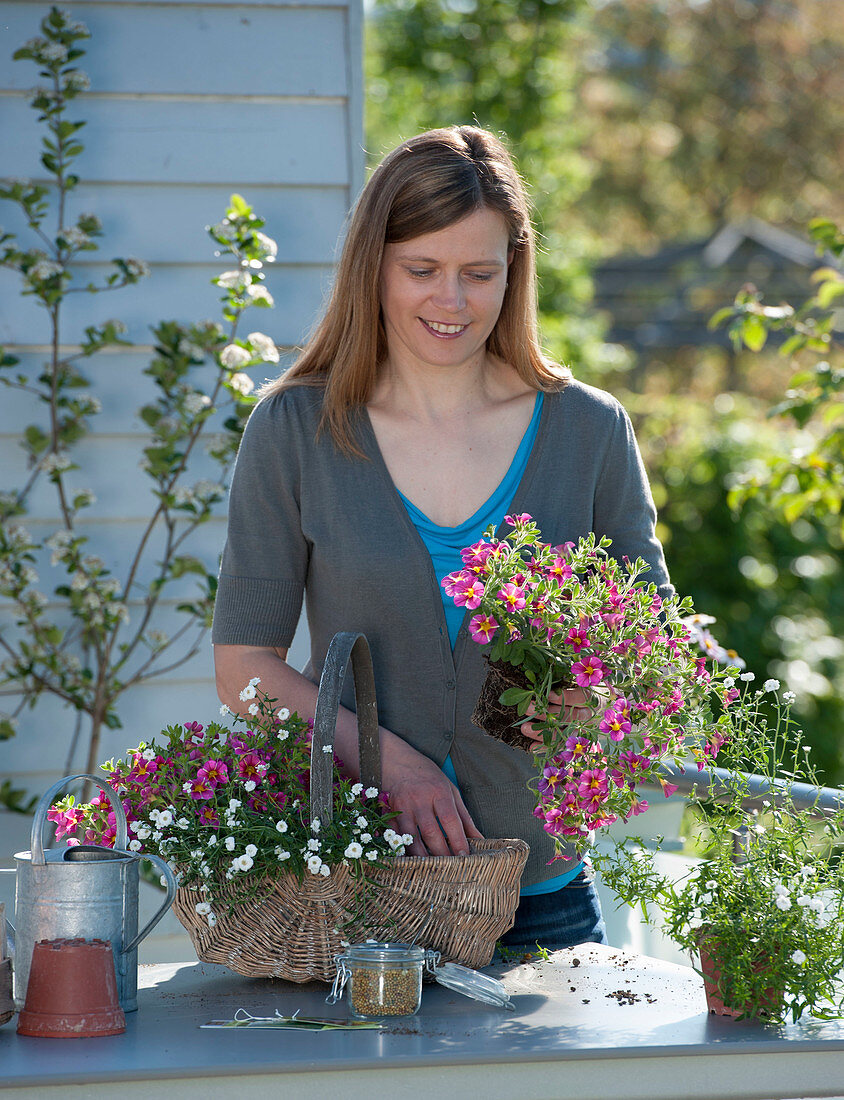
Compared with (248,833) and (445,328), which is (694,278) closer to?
(445,328)

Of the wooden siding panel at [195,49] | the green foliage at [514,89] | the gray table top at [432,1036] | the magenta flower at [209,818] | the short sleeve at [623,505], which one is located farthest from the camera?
the green foliage at [514,89]

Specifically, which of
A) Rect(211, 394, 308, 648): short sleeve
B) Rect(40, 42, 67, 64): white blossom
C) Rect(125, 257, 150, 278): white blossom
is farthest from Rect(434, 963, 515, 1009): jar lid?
Rect(40, 42, 67, 64): white blossom

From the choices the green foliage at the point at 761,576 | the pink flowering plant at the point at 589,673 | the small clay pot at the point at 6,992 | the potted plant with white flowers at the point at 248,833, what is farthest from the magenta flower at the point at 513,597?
the green foliage at the point at 761,576

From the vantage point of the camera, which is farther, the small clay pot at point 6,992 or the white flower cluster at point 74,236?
the white flower cluster at point 74,236

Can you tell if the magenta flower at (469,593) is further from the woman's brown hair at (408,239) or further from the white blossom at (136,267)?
the white blossom at (136,267)

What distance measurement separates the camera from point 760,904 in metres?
1.27

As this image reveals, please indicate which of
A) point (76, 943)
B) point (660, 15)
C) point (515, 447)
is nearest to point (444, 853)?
point (76, 943)

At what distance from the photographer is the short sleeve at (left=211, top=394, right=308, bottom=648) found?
176 centimetres

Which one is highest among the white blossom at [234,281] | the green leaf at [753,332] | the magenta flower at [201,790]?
the white blossom at [234,281]

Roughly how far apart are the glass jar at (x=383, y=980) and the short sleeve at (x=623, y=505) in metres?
0.71

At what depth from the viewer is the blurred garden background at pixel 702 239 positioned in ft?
19.0

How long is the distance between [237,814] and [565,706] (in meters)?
0.37

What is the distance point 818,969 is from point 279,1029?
0.53 metres

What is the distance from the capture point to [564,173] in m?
8.41
